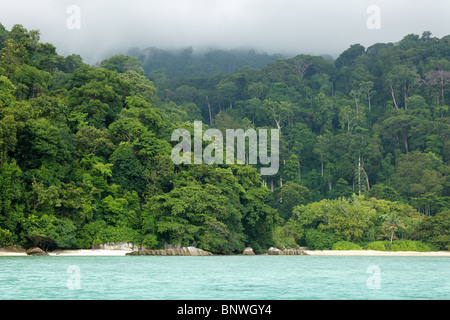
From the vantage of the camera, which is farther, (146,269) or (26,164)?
(26,164)

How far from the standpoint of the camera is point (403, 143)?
74562mm

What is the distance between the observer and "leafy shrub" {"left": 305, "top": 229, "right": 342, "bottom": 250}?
51.2 metres

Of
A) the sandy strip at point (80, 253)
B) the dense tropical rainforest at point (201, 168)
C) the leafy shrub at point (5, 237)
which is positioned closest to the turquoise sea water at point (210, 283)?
the sandy strip at point (80, 253)

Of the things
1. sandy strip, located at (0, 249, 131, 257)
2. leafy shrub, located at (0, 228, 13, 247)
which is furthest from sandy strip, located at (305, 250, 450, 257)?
leafy shrub, located at (0, 228, 13, 247)

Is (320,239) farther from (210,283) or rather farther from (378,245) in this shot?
(210,283)

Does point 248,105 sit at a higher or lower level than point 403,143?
higher

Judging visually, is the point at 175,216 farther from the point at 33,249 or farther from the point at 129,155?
the point at 33,249

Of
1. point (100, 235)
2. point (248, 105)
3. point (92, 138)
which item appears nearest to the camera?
point (100, 235)

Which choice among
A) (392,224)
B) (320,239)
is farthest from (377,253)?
(320,239)

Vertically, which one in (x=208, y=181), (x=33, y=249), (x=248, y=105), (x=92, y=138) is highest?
(x=248, y=105)

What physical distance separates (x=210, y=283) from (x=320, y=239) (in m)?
31.1
